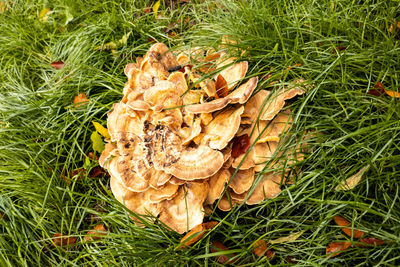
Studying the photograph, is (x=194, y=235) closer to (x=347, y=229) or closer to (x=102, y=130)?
(x=347, y=229)

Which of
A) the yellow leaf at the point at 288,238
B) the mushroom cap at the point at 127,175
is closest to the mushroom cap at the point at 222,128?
the mushroom cap at the point at 127,175

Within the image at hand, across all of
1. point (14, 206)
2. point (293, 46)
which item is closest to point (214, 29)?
point (293, 46)

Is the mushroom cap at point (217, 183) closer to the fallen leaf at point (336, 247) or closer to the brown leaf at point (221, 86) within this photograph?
the brown leaf at point (221, 86)

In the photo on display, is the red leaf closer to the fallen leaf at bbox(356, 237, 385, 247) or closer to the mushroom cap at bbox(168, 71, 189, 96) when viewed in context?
the mushroom cap at bbox(168, 71, 189, 96)

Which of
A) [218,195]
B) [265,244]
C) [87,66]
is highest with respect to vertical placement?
[87,66]

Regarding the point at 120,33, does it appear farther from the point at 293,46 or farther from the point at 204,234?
the point at 204,234

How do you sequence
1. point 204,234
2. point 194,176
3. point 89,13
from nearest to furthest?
point 194,176 → point 204,234 → point 89,13

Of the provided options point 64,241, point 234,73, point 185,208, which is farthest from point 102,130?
point 234,73

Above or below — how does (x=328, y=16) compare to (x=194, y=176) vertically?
above
